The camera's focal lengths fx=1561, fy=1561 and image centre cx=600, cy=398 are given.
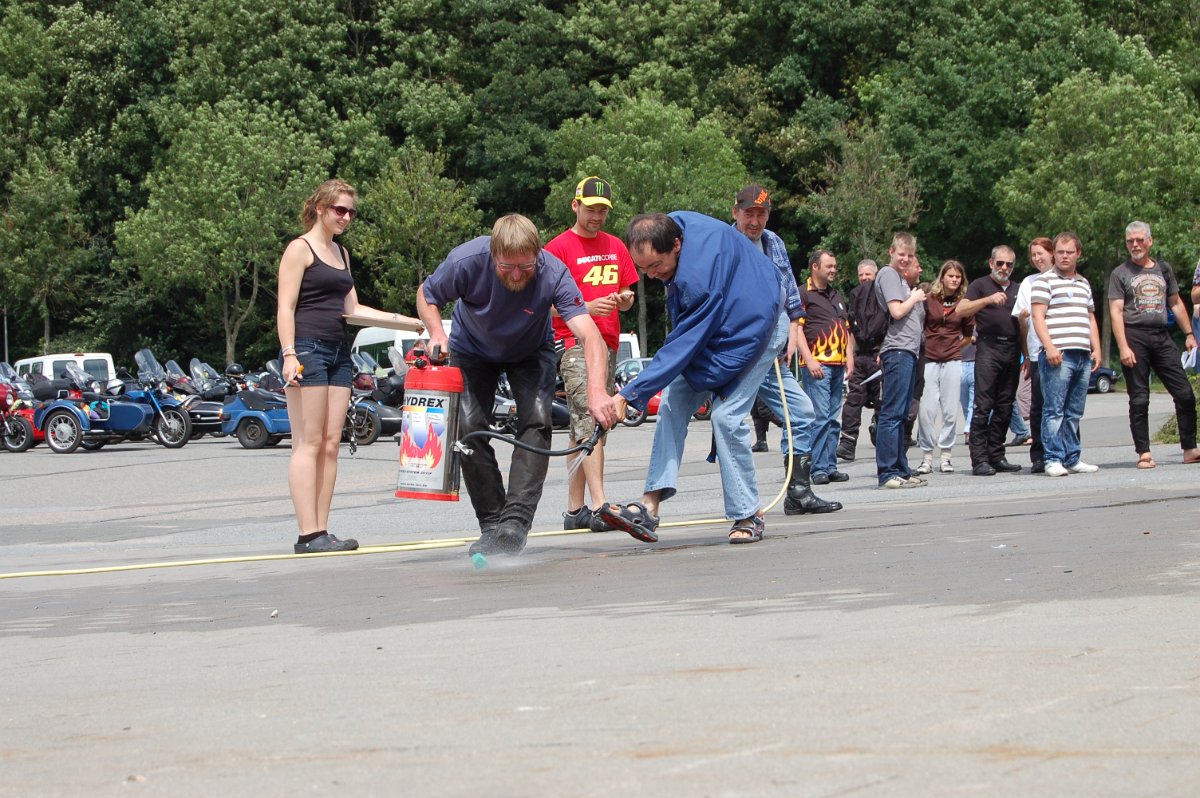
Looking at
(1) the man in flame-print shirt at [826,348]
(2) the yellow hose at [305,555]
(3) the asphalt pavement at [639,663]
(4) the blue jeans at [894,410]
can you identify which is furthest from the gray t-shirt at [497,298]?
(1) the man in flame-print shirt at [826,348]

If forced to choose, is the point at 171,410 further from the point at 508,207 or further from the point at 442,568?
the point at 508,207

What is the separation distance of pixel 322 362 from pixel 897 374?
16.5 feet

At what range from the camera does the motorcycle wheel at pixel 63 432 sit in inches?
979

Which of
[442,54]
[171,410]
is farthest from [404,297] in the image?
[171,410]

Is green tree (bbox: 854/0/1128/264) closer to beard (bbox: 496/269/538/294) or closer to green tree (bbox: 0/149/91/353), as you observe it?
green tree (bbox: 0/149/91/353)

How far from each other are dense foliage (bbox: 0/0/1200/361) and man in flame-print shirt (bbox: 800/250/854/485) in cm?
3670

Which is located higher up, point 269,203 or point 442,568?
point 269,203

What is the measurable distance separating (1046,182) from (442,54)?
2355 centimetres

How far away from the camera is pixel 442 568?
7.87 metres

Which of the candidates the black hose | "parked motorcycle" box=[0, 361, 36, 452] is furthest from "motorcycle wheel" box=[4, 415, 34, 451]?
the black hose

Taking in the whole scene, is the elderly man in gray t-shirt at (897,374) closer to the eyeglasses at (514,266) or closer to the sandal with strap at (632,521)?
the sandal with strap at (632,521)

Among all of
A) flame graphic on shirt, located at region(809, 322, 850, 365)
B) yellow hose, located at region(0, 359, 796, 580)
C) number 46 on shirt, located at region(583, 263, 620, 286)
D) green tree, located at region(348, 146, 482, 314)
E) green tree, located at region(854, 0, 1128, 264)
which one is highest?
green tree, located at region(854, 0, 1128, 264)

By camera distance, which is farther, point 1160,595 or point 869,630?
point 1160,595

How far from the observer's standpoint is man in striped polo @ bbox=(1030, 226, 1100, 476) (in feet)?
41.6
